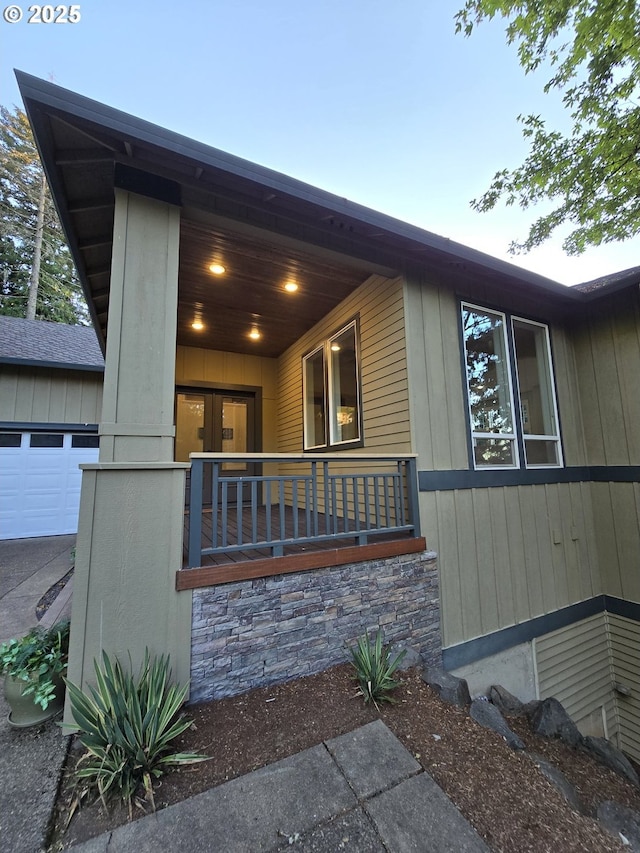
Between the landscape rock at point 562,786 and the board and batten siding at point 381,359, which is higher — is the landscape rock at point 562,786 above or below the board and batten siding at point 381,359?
below

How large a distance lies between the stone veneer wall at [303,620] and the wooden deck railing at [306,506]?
11.1 inches

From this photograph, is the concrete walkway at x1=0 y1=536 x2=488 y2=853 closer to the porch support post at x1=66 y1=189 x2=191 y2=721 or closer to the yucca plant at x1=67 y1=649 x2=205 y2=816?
the yucca plant at x1=67 y1=649 x2=205 y2=816

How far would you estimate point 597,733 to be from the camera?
4562mm

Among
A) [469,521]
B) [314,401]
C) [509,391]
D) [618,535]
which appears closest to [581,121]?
[509,391]

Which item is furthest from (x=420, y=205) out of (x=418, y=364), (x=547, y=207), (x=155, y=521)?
(x=155, y=521)

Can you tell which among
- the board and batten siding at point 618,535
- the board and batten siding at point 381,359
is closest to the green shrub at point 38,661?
the board and batten siding at point 381,359

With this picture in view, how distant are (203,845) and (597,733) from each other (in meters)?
5.48

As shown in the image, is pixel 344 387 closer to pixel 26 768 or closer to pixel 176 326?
pixel 176 326

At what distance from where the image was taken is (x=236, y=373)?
686 cm

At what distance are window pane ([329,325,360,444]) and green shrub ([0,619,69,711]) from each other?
A: 3529 mm

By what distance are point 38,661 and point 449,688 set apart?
9.40 ft

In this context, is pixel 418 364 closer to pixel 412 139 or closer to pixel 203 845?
pixel 203 845

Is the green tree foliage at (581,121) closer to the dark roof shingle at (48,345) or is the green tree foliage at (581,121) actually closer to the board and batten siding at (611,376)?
the board and batten siding at (611,376)

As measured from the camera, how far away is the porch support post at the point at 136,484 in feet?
7.53
